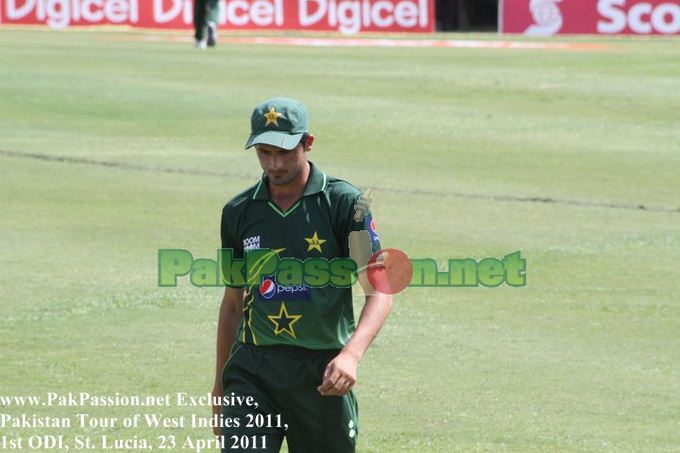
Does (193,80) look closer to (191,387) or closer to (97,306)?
(97,306)

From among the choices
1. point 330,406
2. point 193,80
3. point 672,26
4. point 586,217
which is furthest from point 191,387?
point 672,26

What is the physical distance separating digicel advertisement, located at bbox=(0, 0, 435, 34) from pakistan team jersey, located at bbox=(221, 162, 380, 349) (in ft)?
117

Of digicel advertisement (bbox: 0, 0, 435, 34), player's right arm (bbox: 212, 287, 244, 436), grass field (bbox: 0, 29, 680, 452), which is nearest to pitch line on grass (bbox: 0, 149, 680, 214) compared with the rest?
grass field (bbox: 0, 29, 680, 452)

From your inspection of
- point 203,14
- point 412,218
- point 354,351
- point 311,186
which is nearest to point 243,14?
point 203,14

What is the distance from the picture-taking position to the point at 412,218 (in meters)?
16.3

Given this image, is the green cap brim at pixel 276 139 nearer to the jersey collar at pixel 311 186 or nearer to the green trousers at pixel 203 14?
the jersey collar at pixel 311 186

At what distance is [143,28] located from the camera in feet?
137

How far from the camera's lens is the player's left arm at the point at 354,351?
19.7 feet

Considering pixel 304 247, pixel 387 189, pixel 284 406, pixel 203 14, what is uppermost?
pixel 203 14

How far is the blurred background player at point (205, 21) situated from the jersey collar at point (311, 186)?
27443 millimetres

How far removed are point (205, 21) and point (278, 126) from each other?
28.3 meters

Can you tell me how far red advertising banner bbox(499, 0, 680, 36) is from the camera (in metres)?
39.1

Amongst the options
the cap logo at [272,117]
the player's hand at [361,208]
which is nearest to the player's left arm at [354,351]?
the player's hand at [361,208]

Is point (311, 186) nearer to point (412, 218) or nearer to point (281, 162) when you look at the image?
point (281, 162)
